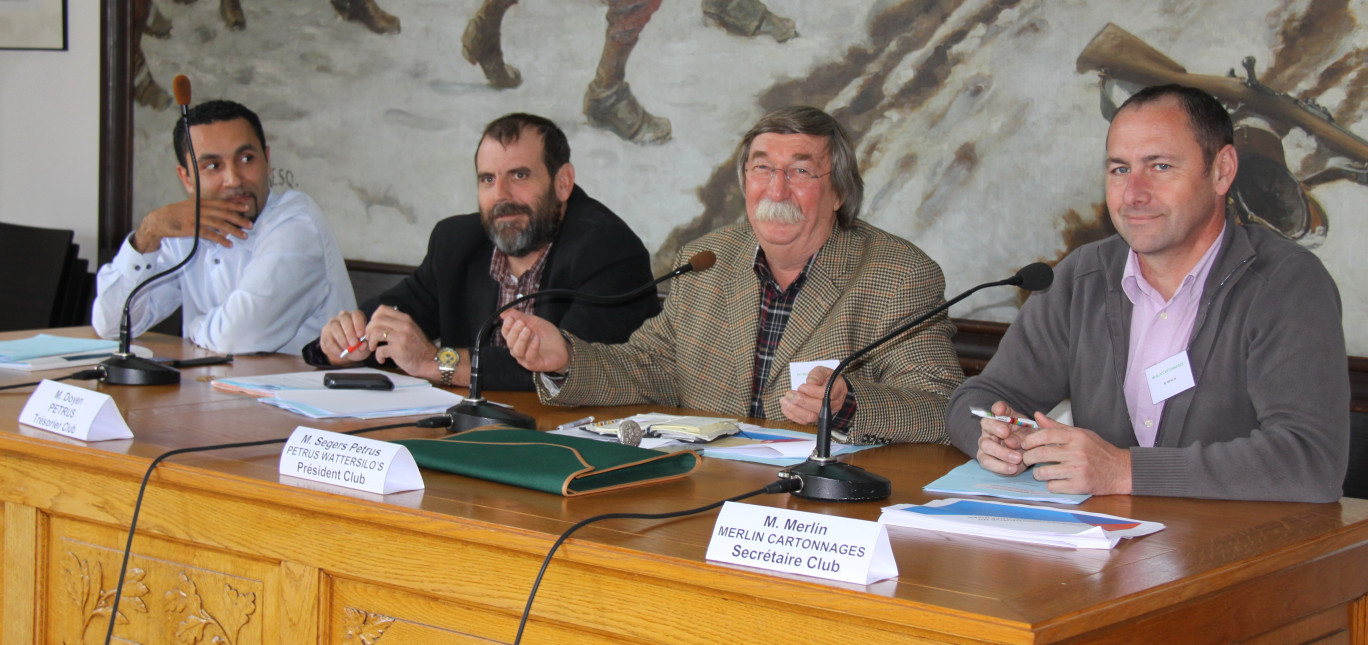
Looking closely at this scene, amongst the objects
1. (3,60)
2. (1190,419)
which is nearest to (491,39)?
(3,60)

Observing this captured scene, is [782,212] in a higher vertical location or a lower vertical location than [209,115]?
lower

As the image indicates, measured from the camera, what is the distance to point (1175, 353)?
6.58 ft

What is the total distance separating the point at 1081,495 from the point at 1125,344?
51cm

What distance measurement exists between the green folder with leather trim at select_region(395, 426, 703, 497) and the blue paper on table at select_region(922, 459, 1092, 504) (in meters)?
0.37

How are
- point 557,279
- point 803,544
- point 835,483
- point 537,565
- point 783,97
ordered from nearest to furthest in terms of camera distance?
point 803,544 < point 537,565 < point 835,483 < point 557,279 < point 783,97

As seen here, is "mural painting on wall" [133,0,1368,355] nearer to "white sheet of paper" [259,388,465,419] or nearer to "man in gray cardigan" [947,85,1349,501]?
"man in gray cardigan" [947,85,1349,501]

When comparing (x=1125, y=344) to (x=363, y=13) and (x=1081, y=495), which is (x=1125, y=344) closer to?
(x=1081, y=495)

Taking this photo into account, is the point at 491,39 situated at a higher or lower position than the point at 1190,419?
higher

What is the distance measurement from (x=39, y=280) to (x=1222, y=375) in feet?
15.2

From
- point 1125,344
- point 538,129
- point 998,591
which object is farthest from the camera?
point 538,129

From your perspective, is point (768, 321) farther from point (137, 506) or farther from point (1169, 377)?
point (137, 506)

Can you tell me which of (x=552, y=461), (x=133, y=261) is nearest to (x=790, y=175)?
(x=552, y=461)

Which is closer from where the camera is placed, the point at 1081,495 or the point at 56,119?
the point at 1081,495

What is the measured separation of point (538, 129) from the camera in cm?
310
